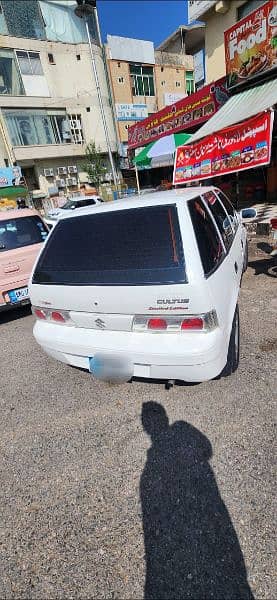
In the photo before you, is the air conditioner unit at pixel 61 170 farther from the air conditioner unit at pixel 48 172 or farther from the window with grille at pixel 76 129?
the window with grille at pixel 76 129

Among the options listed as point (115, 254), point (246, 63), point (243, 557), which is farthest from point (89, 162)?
point (243, 557)

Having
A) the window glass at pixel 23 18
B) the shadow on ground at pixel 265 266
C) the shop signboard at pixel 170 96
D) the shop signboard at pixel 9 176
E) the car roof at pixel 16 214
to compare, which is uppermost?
the window glass at pixel 23 18

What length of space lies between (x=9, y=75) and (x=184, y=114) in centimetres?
1924

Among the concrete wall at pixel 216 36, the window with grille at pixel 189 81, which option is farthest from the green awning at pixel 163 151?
the window with grille at pixel 189 81

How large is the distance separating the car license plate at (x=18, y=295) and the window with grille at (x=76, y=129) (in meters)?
26.5

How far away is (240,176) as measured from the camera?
1334cm

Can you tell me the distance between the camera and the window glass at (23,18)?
21.7 m

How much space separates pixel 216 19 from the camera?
36.8ft

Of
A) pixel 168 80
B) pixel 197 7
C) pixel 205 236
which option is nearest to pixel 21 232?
pixel 205 236

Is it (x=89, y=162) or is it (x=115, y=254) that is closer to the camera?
(x=115, y=254)

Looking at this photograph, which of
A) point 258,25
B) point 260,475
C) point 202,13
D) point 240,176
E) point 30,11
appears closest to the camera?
point 260,475

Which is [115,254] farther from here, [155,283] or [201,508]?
[201,508]

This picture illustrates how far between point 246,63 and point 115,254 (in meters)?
9.54

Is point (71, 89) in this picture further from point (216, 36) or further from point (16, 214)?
point (16, 214)
